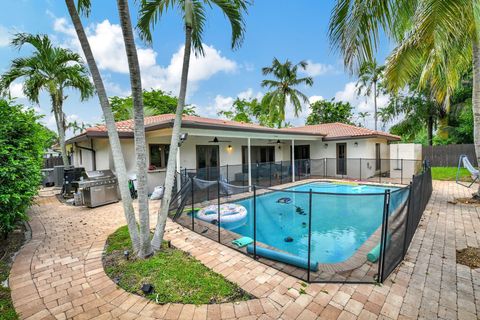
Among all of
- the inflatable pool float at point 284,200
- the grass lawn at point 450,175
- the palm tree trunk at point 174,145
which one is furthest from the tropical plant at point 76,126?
the grass lawn at point 450,175

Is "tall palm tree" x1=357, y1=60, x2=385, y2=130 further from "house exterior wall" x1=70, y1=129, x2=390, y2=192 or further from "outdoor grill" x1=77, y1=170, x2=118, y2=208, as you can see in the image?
"outdoor grill" x1=77, y1=170, x2=118, y2=208

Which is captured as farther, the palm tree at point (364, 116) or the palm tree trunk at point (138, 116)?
the palm tree at point (364, 116)

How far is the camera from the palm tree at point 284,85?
66.0 ft

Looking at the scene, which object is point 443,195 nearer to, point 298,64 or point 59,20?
point 59,20

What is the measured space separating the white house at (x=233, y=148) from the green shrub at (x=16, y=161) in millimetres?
3426

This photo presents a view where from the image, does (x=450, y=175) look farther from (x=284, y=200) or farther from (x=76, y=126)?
(x=76, y=126)

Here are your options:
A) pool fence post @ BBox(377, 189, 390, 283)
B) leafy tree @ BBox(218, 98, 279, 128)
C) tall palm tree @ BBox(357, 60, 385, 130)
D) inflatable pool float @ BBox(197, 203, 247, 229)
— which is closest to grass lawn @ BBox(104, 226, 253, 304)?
pool fence post @ BBox(377, 189, 390, 283)

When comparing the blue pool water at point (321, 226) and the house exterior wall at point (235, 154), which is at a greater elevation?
the house exterior wall at point (235, 154)

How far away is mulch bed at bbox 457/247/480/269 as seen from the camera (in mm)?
3470

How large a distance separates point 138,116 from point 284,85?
62.5 ft

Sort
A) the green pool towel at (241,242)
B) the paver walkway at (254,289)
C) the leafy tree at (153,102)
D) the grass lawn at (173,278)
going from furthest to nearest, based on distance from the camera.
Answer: the leafy tree at (153,102) < the green pool towel at (241,242) < the grass lawn at (173,278) < the paver walkway at (254,289)

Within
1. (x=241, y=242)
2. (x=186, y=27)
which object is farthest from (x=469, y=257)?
(x=186, y=27)

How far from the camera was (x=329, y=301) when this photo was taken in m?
2.66

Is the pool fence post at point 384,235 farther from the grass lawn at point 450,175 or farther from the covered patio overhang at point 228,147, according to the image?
the grass lawn at point 450,175
